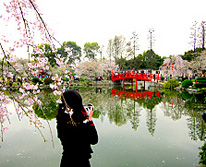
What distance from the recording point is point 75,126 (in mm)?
1479

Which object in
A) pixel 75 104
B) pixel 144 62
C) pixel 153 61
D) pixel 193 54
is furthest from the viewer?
pixel 144 62

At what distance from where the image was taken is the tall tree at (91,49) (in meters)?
38.2

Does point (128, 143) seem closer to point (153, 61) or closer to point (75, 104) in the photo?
point (75, 104)

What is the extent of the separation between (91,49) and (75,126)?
124 feet

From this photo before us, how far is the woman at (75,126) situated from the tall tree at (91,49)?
37.4 m

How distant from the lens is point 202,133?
4.96 meters

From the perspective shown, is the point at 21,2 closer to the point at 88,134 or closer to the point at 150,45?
the point at 88,134

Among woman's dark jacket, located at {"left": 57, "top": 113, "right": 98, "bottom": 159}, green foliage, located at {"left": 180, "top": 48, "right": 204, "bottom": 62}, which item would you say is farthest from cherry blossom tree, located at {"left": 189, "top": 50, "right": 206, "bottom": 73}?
woman's dark jacket, located at {"left": 57, "top": 113, "right": 98, "bottom": 159}

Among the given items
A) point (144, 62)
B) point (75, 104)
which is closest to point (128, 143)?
point (75, 104)

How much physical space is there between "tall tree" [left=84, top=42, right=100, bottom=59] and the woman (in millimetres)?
37355

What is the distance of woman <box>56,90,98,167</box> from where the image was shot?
146 cm

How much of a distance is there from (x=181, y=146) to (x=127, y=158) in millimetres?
1520

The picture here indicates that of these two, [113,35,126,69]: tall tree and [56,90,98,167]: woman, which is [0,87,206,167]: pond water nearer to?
[56,90,98,167]: woman

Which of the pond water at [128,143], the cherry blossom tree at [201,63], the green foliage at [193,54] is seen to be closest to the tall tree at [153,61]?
the green foliage at [193,54]
